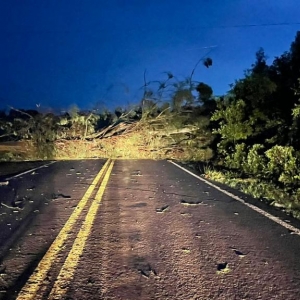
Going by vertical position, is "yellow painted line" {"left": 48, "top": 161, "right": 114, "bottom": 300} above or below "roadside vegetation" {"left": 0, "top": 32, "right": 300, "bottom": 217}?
below

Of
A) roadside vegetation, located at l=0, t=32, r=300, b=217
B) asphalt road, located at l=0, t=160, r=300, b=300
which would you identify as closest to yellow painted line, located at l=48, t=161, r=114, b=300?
asphalt road, located at l=0, t=160, r=300, b=300

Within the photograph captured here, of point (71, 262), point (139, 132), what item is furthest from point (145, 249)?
point (139, 132)

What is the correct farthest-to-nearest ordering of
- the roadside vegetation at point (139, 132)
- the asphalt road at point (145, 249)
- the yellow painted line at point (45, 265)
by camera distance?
1. the roadside vegetation at point (139, 132)
2. the asphalt road at point (145, 249)
3. the yellow painted line at point (45, 265)

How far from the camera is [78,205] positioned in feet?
26.6

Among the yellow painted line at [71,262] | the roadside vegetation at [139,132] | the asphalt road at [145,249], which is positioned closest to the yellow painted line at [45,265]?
the asphalt road at [145,249]

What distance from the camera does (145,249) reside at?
501cm

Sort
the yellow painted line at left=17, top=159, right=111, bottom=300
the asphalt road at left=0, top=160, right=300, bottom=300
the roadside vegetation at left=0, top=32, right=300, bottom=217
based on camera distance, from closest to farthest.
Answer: the yellow painted line at left=17, top=159, right=111, bottom=300 < the asphalt road at left=0, top=160, right=300, bottom=300 < the roadside vegetation at left=0, top=32, right=300, bottom=217

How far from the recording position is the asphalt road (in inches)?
148

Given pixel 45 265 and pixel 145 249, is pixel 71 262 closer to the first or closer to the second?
pixel 45 265

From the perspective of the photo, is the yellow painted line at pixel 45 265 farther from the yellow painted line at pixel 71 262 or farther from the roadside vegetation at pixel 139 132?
the roadside vegetation at pixel 139 132

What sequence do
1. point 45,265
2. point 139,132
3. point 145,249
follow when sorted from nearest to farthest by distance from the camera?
point 45,265, point 145,249, point 139,132

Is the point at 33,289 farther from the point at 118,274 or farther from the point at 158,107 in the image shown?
the point at 158,107

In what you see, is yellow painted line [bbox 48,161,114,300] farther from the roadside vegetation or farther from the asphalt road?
the roadside vegetation

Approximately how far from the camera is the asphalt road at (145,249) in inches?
148
